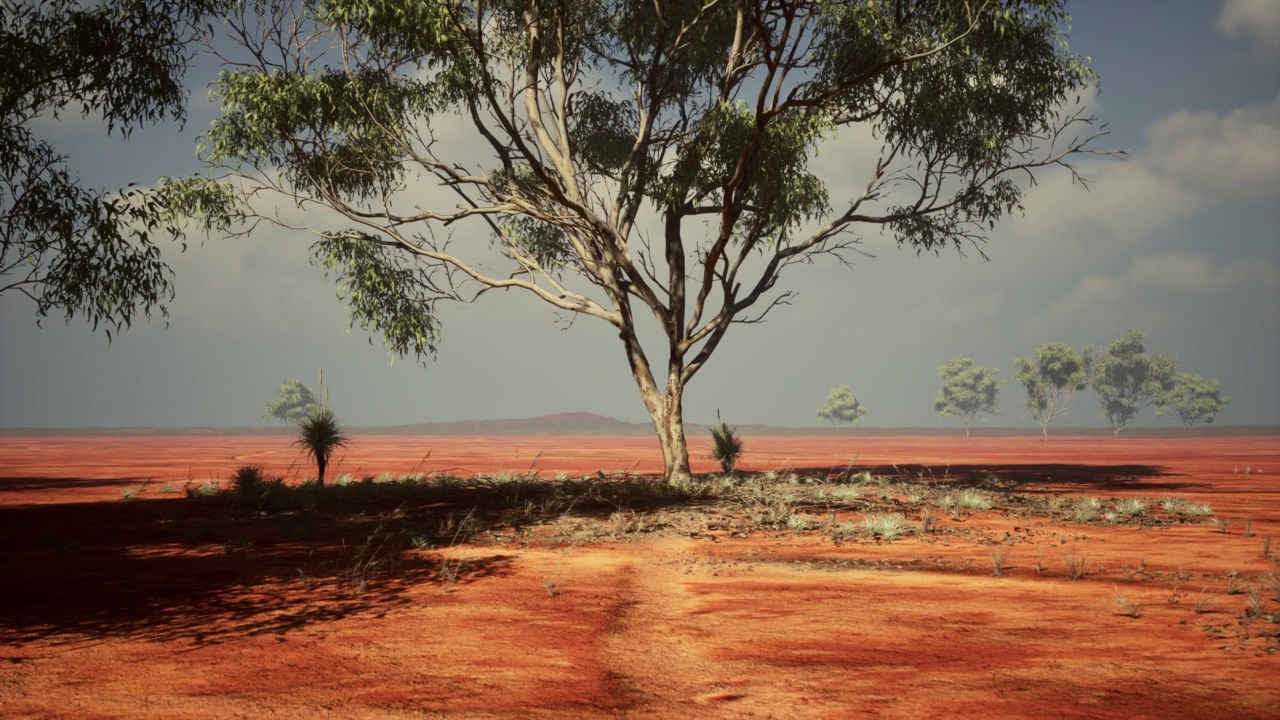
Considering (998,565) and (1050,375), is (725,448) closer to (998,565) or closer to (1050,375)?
(998,565)

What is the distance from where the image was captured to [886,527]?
41.5 ft

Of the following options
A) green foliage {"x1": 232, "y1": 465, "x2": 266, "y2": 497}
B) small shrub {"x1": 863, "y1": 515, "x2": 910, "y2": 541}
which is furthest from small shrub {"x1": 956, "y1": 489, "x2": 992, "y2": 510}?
green foliage {"x1": 232, "y1": 465, "x2": 266, "y2": 497}

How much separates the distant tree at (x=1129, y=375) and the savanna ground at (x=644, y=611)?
93839 millimetres

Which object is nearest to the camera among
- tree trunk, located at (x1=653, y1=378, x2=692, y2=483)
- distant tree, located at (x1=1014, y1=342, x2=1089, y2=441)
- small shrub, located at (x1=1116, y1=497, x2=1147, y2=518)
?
small shrub, located at (x1=1116, y1=497, x2=1147, y2=518)

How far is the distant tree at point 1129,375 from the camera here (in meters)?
98.9

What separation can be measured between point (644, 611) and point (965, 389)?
114401mm

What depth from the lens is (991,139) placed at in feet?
66.2

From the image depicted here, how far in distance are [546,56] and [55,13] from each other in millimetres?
9620

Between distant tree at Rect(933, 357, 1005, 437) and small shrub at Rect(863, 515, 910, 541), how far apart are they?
107m

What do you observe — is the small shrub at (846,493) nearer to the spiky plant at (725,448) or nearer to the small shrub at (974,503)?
the small shrub at (974,503)

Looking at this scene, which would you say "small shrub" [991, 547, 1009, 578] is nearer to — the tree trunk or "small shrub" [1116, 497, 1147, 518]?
"small shrub" [1116, 497, 1147, 518]

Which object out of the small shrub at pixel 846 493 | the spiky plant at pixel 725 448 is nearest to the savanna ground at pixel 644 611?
the small shrub at pixel 846 493

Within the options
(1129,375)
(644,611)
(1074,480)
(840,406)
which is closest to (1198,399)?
(1129,375)

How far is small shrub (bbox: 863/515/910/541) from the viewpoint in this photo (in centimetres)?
1258
